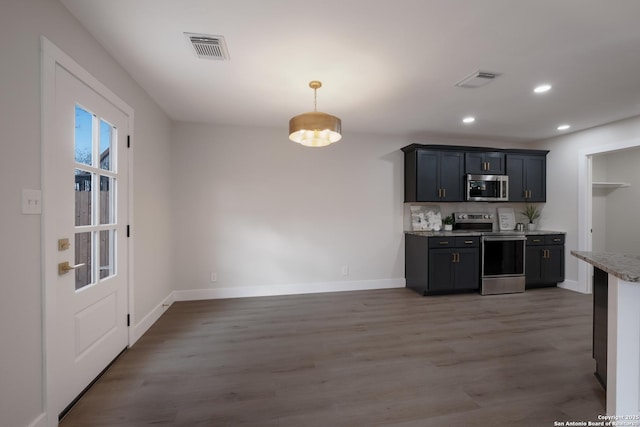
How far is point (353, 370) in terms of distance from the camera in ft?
7.47

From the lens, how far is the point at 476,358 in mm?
2449

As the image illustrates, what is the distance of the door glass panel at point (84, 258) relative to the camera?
1.93 meters

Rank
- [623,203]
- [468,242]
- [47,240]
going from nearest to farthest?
[47,240], [468,242], [623,203]

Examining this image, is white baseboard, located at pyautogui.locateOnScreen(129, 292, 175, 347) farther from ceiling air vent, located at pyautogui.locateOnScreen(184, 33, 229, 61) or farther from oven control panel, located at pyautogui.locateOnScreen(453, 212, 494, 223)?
oven control panel, located at pyautogui.locateOnScreen(453, 212, 494, 223)

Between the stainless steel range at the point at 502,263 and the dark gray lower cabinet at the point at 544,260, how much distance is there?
182 mm

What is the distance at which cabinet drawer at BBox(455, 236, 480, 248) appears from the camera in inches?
170

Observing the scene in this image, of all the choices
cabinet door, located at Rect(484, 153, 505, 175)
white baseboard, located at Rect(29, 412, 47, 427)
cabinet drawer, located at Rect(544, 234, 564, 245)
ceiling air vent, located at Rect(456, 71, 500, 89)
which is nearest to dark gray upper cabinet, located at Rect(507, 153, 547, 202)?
cabinet door, located at Rect(484, 153, 505, 175)

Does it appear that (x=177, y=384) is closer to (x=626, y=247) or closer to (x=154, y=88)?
(x=154, y=88)

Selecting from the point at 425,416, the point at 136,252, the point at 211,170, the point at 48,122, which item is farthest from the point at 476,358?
the point at 211,170

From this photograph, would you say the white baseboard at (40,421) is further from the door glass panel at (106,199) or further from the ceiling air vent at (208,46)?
the ceiling air vent at (208,46)

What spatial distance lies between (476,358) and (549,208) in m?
4.00

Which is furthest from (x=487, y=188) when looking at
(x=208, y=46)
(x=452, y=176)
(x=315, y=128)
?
(x=208, y=46)

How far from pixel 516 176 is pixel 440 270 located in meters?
2.31

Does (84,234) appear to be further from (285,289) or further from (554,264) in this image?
(554,264)
